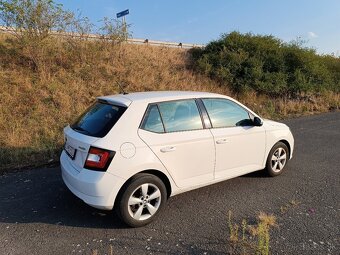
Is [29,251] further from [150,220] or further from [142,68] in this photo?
[142,68]

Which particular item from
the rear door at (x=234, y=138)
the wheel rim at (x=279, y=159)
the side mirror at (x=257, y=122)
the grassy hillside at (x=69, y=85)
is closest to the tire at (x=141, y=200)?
the rear door at (x=234, y=138)

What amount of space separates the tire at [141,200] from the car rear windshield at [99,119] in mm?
701

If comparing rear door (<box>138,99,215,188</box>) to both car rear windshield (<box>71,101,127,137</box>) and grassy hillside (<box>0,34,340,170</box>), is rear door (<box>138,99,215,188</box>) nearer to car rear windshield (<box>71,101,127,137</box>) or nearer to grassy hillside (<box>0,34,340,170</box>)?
car rear windshield (<box>71,101,127,137</box>)

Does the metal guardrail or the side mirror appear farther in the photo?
the metal guardrail

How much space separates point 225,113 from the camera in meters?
4.83

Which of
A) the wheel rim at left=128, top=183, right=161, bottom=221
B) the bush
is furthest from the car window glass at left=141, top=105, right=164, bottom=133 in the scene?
the bush

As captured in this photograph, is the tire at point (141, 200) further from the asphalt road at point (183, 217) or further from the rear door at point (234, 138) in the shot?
the rear door at point (234, 138)

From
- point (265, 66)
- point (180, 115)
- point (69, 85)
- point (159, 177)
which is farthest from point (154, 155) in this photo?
point (265, 66)

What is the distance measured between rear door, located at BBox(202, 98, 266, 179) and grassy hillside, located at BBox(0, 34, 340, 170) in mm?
3634

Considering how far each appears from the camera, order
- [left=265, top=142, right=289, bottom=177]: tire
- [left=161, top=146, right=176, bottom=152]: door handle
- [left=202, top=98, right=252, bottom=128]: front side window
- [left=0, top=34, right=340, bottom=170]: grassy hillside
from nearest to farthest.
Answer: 1. [left=161, top=146, right=176, bottom=152]: door handle
2. [left=202, top=98, right=252, bottom=128]: front side window
3. [left=265, top=142, right=289, bottom=177]: tire
4. [left=0, top=34, right=340, bottom=170]: grassy hillside

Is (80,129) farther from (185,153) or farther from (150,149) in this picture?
(185,153)

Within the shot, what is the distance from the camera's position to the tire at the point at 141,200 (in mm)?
3770

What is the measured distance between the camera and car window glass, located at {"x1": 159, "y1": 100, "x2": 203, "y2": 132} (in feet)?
13.8

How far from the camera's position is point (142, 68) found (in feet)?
45.8
